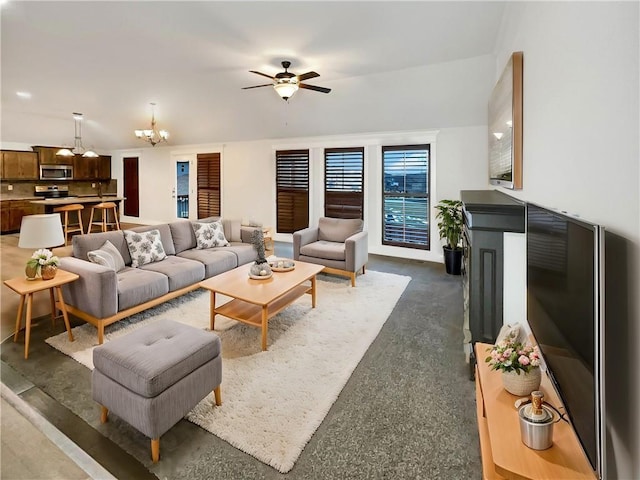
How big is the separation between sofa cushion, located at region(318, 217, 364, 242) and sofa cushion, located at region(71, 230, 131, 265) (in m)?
2.77

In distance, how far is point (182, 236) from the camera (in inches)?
184

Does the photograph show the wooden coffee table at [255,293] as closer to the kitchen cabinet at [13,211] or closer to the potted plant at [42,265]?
the potted plant at [42,265]

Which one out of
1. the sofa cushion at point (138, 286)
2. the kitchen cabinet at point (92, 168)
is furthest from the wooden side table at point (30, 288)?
the kitchen cabinet at point (92, 168)

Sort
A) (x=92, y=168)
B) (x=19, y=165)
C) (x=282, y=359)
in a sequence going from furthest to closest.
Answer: (x=92, y=168) → (x=19, y=165) → (x=282, y=359)

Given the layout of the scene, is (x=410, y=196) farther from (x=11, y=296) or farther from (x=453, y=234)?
(x=11, y=296)

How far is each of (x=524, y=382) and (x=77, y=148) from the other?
36.0ft

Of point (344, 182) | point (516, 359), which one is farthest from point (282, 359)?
point (344, 182)

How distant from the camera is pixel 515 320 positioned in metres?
2.36

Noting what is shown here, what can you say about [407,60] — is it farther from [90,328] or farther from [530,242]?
[90,328]

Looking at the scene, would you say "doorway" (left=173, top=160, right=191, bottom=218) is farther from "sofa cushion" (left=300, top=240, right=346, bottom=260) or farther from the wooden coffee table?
the wooden coffee table

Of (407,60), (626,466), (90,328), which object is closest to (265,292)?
(90,328)

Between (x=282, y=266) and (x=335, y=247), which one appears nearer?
(x=282, y=266)

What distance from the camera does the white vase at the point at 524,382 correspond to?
1.46 m

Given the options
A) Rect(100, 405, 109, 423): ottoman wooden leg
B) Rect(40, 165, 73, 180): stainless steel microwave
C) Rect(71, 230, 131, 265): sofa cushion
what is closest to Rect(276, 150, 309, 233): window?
Rect(71, 230, 131, 265): sofa cushion
